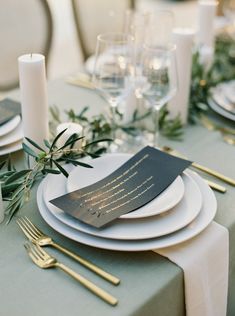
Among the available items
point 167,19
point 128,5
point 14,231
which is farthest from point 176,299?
point 128,5

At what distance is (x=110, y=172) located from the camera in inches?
37.3

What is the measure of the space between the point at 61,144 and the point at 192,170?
0.28 m

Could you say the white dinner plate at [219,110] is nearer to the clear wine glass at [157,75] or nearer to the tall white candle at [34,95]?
the clear wine glass at [157,75]

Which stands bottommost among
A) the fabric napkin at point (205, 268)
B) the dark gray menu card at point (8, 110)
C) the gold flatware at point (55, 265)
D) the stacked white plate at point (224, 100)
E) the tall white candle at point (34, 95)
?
the fabric napkin at point (205, 268)

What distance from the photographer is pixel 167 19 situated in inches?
56.3

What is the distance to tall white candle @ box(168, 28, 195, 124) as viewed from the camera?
122cm

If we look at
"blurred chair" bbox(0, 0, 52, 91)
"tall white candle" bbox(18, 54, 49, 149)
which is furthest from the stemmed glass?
"blurred chair" bbox(0, 0, 52, 91)

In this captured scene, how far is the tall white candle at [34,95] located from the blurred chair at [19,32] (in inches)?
34.0

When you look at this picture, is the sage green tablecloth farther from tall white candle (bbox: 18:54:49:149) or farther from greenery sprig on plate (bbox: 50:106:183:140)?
greenery sprig on plate (bbox: 50:106:183:140)

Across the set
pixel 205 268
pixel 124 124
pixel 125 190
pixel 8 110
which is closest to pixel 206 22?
pixel 124 124

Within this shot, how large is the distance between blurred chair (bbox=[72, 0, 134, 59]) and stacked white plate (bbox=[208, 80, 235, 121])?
2.68ft

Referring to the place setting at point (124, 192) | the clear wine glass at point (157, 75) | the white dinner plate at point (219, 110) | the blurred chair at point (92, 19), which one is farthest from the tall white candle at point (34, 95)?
the blurred chair at point (92, 19)

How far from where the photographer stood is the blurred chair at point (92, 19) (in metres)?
2.03

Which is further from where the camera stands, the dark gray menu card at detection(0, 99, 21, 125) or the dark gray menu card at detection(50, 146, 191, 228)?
the dark gray menu card at detection(0, 99, 21, 125)
